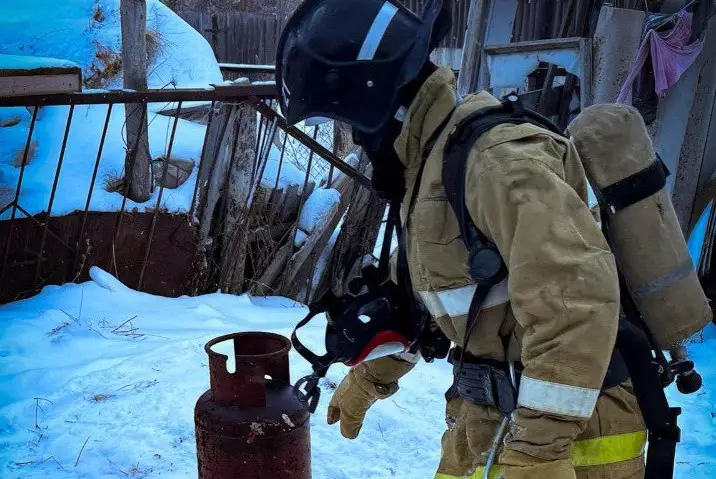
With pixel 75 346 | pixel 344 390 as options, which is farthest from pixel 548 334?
pixel 75 346

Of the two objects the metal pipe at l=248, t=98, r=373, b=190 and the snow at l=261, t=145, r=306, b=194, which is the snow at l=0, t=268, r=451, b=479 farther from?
the metal pipe at l=248, t=98, r=373, b=190

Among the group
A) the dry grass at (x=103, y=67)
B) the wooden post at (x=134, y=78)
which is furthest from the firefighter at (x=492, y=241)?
the dry grass at (x=103, y=67)

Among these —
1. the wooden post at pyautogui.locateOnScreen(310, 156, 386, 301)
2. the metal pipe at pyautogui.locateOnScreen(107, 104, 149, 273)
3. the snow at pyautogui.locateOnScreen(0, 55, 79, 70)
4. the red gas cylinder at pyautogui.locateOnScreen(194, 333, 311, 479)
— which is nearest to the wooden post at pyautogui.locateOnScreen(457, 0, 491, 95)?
the wooden post at pyautogui.locateOnScreen(310, 156, 386, 301)

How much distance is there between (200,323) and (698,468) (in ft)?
11.3

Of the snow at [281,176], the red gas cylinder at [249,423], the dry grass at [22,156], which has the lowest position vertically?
the snow at [281,176]

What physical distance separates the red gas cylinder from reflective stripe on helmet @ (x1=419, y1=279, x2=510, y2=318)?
739 mm

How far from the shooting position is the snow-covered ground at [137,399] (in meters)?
3.48

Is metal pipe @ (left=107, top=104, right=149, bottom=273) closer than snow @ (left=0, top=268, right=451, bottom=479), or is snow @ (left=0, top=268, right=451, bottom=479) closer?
snow @ (left=0, top=268, right=451, bottom=479)

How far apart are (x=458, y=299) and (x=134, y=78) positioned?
4661 millimetres

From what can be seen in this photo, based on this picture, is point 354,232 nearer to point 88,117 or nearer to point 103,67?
point 88,117

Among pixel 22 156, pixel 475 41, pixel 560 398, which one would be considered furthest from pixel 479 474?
pixel 475 41

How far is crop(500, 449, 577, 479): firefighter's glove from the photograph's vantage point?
58.1 inches

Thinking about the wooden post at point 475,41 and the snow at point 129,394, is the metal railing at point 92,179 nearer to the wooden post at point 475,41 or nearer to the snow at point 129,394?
the snow at point 129,394

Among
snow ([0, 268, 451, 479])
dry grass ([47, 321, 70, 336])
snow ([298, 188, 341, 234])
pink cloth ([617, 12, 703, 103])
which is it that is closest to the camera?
snow ([0, 268, 451, 479])
